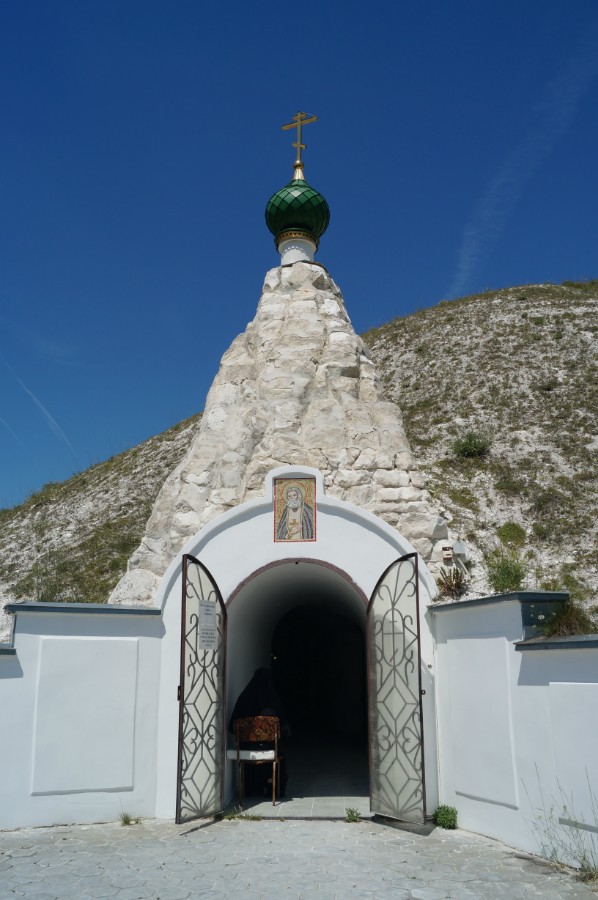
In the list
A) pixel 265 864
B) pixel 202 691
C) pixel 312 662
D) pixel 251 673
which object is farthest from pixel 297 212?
pixel 312 662

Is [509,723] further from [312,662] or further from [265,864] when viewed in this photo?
[312,662]

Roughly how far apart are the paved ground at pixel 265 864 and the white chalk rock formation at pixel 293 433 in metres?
2.77

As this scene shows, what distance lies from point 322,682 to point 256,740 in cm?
868

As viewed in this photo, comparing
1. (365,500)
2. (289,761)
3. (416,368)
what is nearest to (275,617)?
(289,761)

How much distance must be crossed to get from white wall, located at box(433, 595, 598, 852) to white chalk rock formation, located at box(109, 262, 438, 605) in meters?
1.51

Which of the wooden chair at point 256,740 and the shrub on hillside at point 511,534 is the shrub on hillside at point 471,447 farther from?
the wooden chair at point 256,740

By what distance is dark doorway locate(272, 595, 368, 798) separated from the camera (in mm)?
13148

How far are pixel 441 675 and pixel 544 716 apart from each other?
1.63m

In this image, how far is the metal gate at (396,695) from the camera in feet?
24.8

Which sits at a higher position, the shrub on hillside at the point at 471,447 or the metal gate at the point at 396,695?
the shrub on hillside at the point at 471,447

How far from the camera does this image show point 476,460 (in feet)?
72.9

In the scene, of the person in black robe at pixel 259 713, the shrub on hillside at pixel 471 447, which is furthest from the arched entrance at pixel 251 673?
the shrub on hillside at pixel 471 447

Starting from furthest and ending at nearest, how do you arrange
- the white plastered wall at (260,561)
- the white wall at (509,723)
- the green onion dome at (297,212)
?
the green onion dome at (297,212), the white plastered wall at (260,561), the white wall at (509,723)

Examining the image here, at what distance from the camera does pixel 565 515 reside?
64.7 ft
